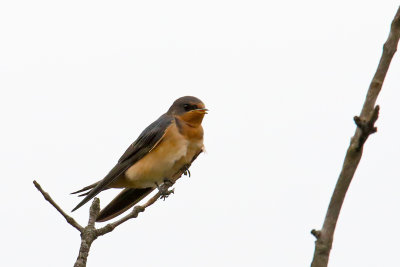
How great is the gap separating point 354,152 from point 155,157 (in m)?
5.71

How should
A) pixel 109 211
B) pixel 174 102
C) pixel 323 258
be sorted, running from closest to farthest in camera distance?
1. pixel 323 258
2. pixel 109 211
3. pixel 174 102

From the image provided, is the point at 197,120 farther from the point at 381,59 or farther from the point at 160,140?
the point at 381,59

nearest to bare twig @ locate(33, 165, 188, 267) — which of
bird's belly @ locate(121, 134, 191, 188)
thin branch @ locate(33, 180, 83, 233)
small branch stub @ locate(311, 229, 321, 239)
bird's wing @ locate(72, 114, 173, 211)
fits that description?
thin branch @ locate(33, 180, 83, 233)

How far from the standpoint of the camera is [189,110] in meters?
8.27

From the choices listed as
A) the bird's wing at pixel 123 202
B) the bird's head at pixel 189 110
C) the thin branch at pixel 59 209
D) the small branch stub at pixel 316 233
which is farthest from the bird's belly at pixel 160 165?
the small branch stub at pixel 316 233

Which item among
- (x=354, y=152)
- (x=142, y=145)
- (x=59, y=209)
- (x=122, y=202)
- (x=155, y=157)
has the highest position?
(x=142, y=145)

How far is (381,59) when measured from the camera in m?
2.24

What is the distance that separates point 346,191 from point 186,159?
5.58m

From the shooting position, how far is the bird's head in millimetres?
8109

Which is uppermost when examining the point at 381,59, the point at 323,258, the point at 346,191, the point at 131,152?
the point at 131,152

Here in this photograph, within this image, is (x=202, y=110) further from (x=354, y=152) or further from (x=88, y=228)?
(x=354, y=152)

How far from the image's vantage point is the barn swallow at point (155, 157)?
759 cm

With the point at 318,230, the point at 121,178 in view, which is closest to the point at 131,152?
the point at 121,178

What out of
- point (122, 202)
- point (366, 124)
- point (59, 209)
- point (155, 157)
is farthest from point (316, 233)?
point (155, 157)
